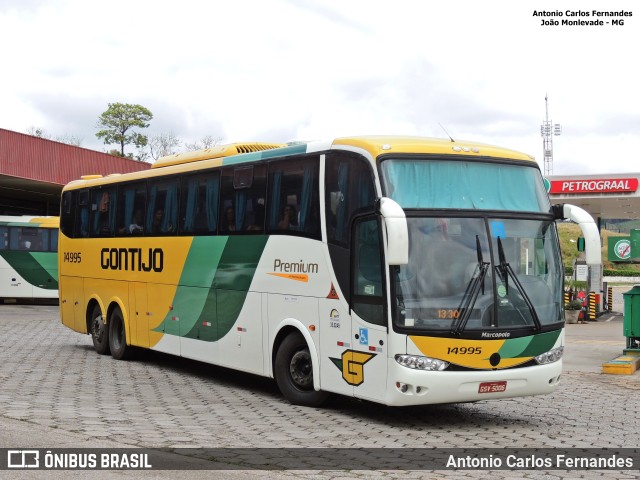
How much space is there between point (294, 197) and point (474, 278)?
2.92 meters

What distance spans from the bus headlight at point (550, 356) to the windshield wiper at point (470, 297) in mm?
1132

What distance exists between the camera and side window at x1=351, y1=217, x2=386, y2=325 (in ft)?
34.0

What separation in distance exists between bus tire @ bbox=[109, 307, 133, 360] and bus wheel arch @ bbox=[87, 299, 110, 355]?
211 millimetres

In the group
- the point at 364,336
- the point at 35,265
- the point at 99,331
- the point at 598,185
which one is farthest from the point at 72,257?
the point at 598,185

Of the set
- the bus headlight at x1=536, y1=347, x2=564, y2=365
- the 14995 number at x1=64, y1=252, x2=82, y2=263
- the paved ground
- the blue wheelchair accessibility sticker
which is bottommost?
the paved ground

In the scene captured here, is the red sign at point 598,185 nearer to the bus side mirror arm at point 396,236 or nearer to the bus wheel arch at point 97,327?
the bus wheel arch at point 97,327

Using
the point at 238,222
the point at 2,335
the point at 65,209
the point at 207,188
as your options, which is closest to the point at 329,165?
the point at 238,222

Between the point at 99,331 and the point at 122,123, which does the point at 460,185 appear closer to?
the point at 99,331

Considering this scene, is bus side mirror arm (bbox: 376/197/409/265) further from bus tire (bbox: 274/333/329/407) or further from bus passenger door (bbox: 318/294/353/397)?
bus tire (bbox: 274/333/329/407)

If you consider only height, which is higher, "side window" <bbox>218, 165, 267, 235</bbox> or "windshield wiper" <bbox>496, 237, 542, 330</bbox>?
"side window" <bbox>218, 165, 267, 235</bbox>

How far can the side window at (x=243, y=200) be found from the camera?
12930mm

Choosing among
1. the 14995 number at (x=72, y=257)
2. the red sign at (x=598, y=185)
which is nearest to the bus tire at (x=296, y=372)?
the 14995 number at (x=72, y=257)

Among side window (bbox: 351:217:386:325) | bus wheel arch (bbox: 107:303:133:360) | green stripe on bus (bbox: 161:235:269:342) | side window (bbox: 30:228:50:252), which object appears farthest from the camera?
side window (bbox: 30:228:50:252)

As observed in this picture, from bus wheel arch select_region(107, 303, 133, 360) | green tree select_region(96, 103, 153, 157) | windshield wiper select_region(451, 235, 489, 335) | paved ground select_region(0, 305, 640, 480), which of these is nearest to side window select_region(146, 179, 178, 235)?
bus wheel arch select_region(107, 303, 133, 360)
